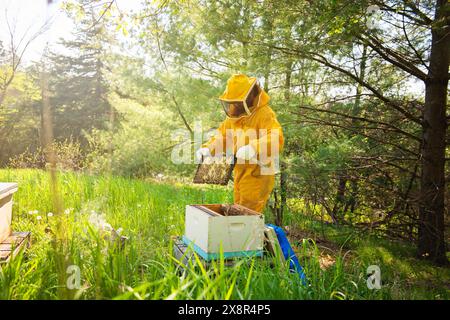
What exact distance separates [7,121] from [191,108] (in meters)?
16.2

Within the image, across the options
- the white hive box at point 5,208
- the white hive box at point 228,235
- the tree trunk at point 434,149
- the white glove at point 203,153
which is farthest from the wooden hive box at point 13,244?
the tree trunk at point 434,149

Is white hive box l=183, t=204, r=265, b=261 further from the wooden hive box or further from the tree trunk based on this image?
the tree trunk

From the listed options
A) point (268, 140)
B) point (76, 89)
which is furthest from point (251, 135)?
point (76, 89)

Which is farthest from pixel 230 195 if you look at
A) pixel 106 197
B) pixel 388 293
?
pixel 388 293

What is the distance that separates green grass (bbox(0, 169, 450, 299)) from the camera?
211cm

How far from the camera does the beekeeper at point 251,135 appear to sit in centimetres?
369

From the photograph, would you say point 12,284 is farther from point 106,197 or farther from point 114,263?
point 106,197

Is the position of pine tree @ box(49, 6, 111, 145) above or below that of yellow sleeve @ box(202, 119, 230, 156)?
above

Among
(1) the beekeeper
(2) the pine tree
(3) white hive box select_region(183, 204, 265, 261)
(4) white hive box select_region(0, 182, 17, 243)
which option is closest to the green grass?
(3) white hive box select_region(183, 204, 265, 261)

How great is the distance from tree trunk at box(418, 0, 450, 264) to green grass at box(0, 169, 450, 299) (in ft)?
1.12

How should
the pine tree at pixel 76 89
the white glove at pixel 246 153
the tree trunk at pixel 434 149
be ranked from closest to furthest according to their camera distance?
the white glove at pixel 246 153 → the tree trunk at pixel 434 149 → the pine tree at pixel 76 89

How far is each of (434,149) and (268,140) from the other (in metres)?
2.69

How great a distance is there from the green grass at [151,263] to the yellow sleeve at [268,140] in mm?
989

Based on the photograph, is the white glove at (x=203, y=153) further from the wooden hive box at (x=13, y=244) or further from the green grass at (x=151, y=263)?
the wooden hive box at (x=13, y=244)
